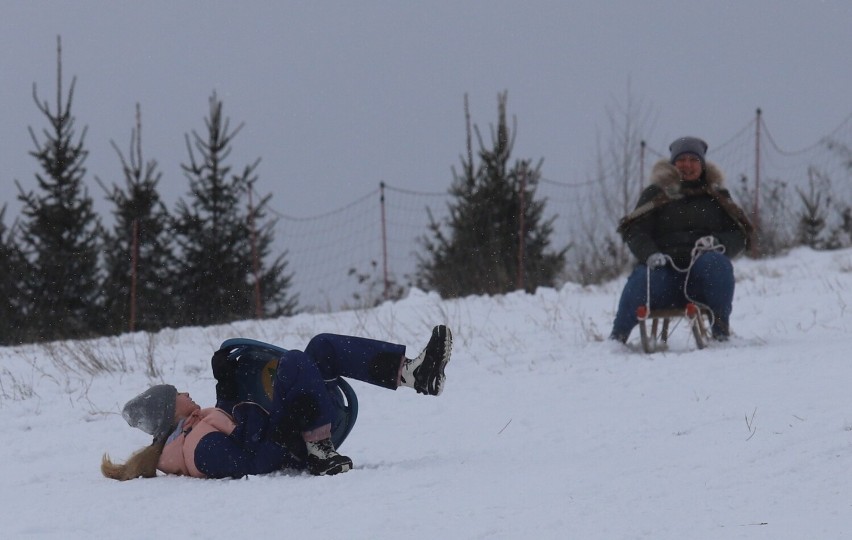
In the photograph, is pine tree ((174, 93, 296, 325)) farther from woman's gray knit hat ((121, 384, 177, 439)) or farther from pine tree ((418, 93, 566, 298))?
woman's gray knit hat ((121, 384, 177, 439))

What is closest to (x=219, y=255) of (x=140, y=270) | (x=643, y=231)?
(x=140, y=270)

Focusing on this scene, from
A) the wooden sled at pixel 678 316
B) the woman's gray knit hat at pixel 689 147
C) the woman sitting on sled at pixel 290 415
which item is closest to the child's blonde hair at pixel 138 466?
the woman sitting on sled at pixel 290 415

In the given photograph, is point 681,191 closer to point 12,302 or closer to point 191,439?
point 191,439

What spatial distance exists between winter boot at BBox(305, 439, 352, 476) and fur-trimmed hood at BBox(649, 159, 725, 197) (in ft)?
14.6

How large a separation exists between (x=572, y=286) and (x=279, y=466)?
10092mm

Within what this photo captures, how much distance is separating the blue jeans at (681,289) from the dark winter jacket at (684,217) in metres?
0.14

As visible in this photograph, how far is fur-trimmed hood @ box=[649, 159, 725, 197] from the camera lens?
7.59 meters

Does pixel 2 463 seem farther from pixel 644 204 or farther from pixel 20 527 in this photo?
pixel 644 204

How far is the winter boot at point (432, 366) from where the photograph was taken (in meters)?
3.87

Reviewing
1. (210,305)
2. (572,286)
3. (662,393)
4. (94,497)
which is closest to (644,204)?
(662,393)

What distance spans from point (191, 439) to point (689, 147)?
4875 mm

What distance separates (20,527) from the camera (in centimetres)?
319

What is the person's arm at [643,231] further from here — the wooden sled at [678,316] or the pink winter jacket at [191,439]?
the pink winter jacket at [191,439]

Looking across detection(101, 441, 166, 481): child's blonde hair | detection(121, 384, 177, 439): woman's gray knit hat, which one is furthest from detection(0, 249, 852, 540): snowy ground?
detection(121, 384, 177, 439): woman's gray knit hat
